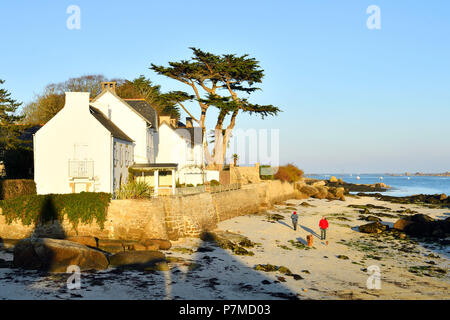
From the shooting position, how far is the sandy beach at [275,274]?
47.6 ft

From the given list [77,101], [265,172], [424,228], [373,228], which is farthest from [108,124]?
[424,228]

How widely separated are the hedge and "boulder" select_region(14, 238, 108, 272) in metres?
5.62

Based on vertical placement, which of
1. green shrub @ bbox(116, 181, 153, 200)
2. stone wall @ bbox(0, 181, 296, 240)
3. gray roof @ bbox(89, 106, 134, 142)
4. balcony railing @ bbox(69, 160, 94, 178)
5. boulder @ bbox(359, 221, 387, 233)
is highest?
gray roof @ bbox(89, 106, 134, 142)

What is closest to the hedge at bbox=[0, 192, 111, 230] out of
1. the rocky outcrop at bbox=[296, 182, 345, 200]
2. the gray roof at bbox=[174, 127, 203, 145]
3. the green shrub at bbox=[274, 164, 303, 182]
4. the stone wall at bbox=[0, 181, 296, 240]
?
the stone wall at bbox=[0, 181, 296, 240]

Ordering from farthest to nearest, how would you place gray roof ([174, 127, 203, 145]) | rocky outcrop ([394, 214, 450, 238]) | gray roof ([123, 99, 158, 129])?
gray roof ([174, 127, 203, 145]) → gray roof ([123, 99, 158, 129]) → rocky outcrop ([394, 214, 450, 238])

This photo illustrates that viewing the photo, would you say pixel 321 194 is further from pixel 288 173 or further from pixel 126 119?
pixel 126 119

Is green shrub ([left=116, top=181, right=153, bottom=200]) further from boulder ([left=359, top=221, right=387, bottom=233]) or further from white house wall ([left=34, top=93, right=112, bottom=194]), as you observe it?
boulder ([left=359, top=221, right=387, bottom=233])

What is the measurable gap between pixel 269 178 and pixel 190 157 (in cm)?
1212

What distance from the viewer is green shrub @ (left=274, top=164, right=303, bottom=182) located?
5392 centimetres

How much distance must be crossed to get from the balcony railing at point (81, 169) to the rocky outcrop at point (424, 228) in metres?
25.6

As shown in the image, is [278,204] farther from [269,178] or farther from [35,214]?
[35,214]

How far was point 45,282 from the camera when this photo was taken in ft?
49.2

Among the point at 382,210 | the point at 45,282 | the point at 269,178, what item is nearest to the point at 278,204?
the point at 269,178

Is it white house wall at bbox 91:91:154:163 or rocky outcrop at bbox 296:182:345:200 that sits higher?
white house wall at bbox 91:91:154:163
